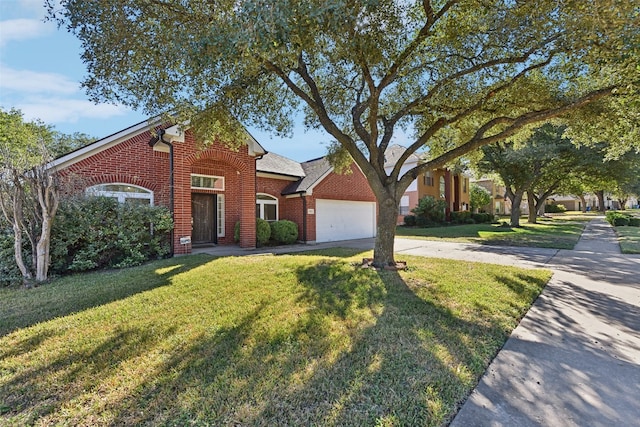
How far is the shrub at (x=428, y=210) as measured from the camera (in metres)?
25.1

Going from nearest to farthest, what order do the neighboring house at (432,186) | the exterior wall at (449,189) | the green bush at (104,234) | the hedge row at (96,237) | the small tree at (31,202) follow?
1. the small tree at (31,202)
2. the hedge row at (96,237)
3. the green bush at (104,234)
4. the neighboring house at (432,186)
5. the exterior wall at (449,189)

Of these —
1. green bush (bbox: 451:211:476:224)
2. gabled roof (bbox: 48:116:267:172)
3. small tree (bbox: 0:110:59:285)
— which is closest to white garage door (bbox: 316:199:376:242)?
gabled roof (bbox: 48:116:267:172)

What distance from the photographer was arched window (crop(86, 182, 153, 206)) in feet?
32.2

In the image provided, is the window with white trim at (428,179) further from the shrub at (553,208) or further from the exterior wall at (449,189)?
the shrub at (553,208)

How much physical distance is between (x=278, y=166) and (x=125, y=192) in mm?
7870

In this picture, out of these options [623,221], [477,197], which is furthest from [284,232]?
[477,197]

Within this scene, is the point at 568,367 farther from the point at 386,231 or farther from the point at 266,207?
the point at 266,207

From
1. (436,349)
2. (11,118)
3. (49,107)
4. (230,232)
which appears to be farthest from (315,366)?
(11,118)

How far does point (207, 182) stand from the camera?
13.2m

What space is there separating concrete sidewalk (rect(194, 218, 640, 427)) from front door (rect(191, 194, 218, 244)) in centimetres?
1199

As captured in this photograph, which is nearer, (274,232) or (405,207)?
(274,232)

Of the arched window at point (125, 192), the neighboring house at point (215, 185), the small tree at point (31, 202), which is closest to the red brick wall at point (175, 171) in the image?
the neighboring house at point (215, 185)

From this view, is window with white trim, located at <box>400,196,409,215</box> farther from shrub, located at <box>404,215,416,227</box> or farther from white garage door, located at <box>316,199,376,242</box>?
white garage door, located at <box>316,199,376,242</box>

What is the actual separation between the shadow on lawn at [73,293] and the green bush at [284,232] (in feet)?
19.2
